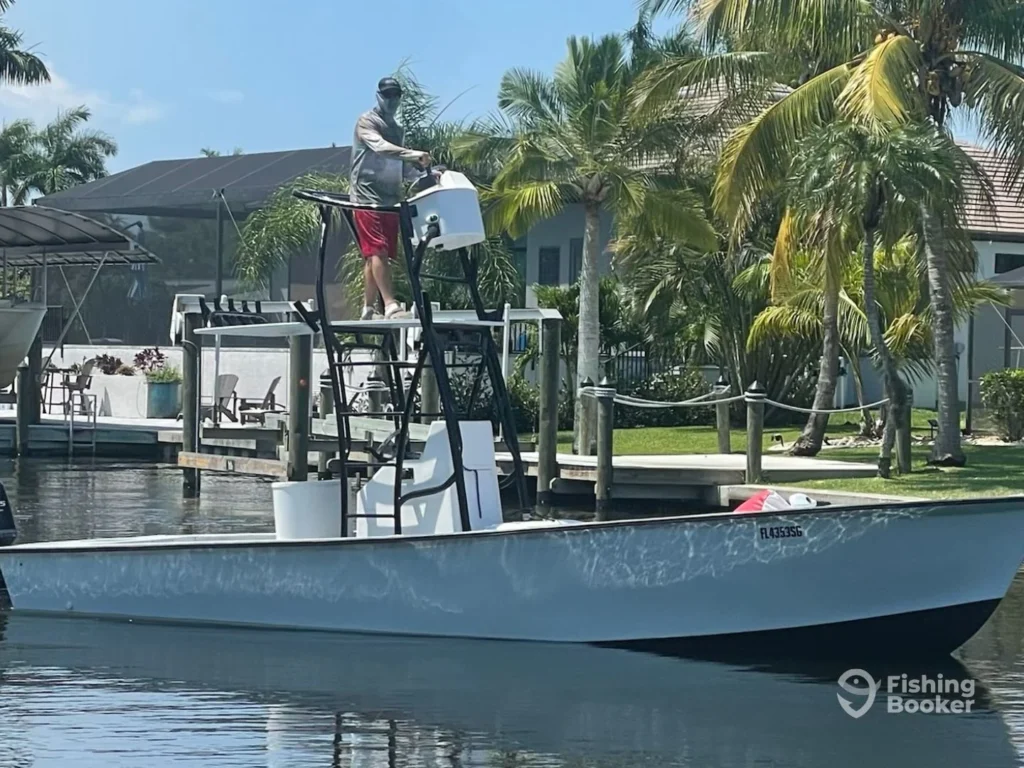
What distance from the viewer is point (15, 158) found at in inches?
2351

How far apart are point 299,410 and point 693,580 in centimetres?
816

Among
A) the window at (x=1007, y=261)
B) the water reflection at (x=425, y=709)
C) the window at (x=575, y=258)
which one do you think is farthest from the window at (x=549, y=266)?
the water reflection at (x=425, y=709)

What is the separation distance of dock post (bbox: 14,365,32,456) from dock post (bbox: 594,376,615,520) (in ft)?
44.0

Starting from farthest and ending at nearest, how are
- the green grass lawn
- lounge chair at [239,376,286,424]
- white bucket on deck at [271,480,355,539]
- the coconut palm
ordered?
1. lounge chair at [239,376,286,424]
2. the coconut palm
3. the green grass lawn
4. white bucket on deck at [271,480,355,539]

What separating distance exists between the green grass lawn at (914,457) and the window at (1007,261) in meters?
3.58

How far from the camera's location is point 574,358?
29688mm

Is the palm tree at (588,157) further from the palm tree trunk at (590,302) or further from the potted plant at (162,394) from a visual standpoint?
the potted plant at (162,394)

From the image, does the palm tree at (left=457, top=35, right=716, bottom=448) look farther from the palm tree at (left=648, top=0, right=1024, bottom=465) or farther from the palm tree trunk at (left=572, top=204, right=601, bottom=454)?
the palm tree at (left=648, top=0, right=1024, bottom=465)

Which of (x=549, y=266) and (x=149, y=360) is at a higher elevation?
(x=549, y=266)

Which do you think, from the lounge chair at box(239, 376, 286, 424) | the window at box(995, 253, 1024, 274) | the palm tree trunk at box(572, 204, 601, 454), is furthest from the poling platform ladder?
the window at box(995, 253, 1024, 274)

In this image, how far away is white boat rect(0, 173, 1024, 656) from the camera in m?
10.8

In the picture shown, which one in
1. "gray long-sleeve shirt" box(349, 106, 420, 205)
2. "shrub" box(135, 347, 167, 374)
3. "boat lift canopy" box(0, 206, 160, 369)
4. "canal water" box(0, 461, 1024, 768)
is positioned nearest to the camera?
"canal water" box(0, 461, 1024, 768)

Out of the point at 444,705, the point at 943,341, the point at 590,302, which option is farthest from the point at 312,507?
the point at 590,302

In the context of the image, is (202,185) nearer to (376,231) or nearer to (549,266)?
(549,266)
